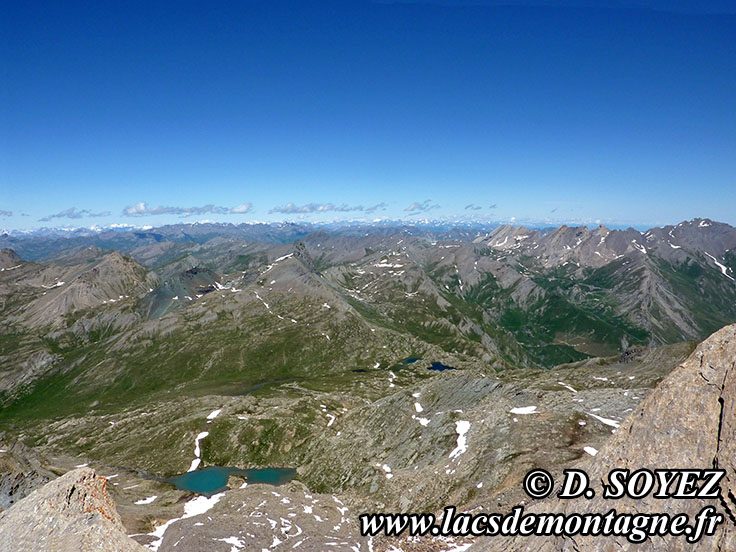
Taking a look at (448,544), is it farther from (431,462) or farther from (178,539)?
(178,539)

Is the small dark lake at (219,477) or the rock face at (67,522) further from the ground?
the rock face at (67,522)

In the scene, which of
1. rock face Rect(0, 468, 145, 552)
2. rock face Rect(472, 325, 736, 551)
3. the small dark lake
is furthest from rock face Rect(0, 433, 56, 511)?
rock face Rect(472, 325, 736, 551)

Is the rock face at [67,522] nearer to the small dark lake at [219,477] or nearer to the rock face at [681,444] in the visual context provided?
the rock face at [681,444]

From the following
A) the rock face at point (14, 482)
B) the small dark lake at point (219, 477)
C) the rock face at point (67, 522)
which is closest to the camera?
the rock face at point (67, 522)

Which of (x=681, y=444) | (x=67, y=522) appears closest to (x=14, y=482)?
(x=67, y=522)

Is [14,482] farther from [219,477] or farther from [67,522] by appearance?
[67,522]

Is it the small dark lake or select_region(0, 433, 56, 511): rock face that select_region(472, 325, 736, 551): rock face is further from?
the small dark lake

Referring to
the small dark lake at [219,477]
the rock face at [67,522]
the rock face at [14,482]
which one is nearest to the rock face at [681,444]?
the rock face at [67,522]
